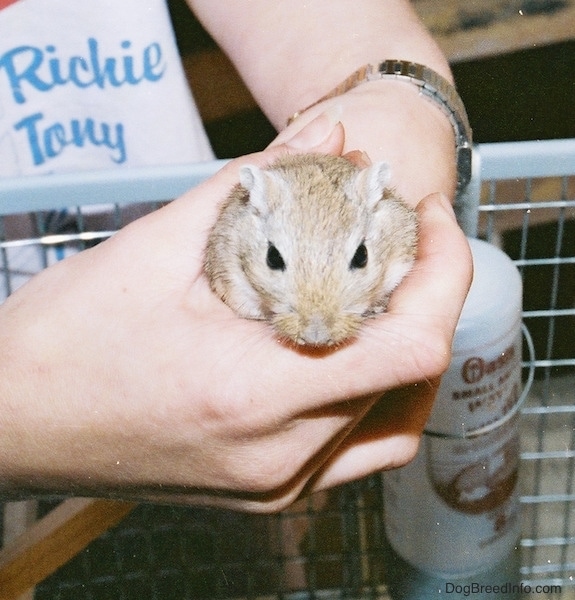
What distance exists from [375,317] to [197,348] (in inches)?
7.1

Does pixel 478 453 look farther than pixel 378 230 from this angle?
Yes

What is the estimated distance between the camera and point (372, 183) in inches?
29.9

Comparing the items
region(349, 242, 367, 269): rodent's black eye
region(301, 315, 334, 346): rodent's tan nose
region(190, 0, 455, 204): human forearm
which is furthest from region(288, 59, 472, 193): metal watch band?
region(301, 315, 334, 346): rodent's tan nose

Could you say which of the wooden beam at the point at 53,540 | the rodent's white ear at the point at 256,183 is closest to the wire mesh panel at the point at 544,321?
the rodent's white ear at the point at 256,183

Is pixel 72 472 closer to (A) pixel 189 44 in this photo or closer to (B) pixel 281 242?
(B) pixel 281 242

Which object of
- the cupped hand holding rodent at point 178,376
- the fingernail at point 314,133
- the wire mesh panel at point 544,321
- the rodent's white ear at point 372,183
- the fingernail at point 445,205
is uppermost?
the fingernail at point 314,133

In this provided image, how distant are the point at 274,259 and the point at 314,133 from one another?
0.17 meters

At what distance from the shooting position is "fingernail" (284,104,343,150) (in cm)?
83

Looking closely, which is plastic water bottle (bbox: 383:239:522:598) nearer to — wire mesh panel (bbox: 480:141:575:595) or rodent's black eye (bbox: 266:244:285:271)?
wire mesh panel (bbox: 480:141:575:595)

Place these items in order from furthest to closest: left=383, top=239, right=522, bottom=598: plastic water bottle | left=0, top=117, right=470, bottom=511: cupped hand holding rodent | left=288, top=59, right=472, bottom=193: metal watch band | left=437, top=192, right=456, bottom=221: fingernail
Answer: left=288, top=59, right=472, bottom=193: metal watch band, left=383, top=239, right=522, bottom=598: plastic water bottle, left=437, top=192, right=456, bottom=221: fingernail, left=0, top=117, right=470, bottom=511: cupped hand holding rodent

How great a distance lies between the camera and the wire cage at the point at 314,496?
2.67 feet

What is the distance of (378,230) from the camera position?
79 cm

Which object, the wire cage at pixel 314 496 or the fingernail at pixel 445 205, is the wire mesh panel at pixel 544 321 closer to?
the wire cage at pixel 314 496

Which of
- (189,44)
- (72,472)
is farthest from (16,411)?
(189,44)
